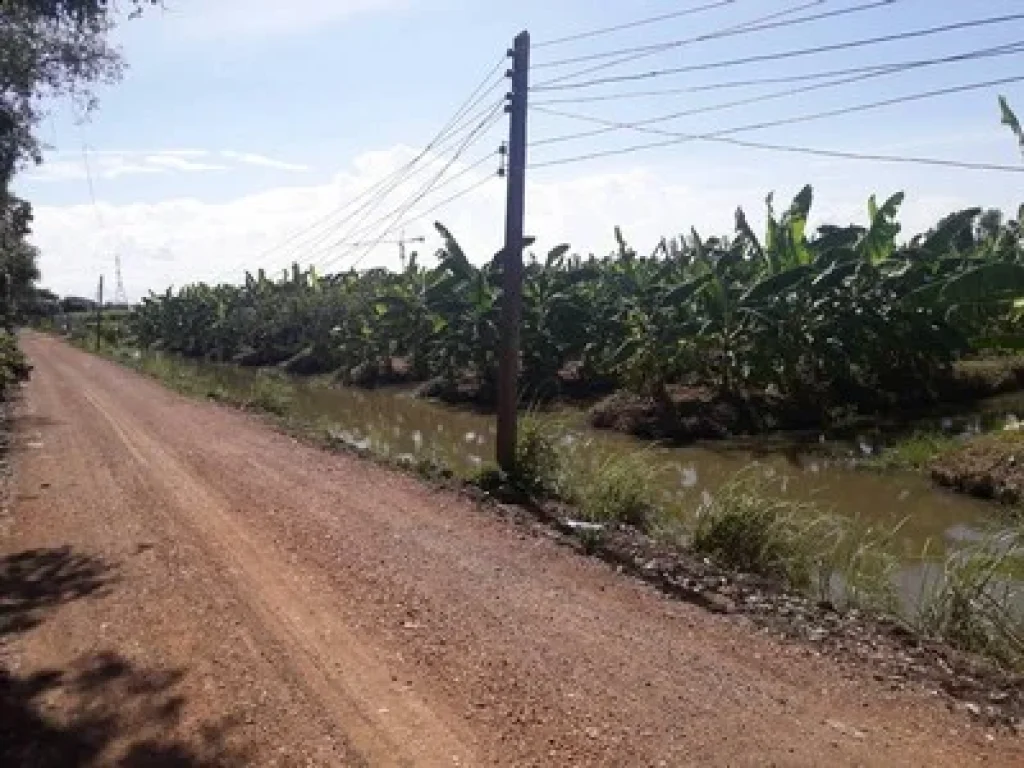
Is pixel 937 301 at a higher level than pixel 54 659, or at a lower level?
higher

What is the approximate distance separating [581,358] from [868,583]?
20507mm

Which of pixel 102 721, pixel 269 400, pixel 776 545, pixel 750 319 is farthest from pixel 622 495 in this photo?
pixel 269 400

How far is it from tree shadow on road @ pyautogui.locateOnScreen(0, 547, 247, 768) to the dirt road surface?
0.01m

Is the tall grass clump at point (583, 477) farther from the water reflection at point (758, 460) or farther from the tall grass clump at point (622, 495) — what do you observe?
the water reflection at point (758, 460)

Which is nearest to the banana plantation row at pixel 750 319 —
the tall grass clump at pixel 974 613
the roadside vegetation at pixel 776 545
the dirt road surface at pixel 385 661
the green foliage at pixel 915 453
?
the green foliage at pixel 915 453

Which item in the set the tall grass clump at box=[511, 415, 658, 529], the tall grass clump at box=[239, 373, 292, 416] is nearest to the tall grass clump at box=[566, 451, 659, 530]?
the tall grass clump at box=[511, 415, 658, 529]

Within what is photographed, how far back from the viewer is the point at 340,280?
154 feet

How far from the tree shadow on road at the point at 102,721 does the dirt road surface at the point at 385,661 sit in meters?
0.01

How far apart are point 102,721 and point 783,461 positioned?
1317 cm

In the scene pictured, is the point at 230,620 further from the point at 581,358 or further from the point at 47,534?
the point at 581,358

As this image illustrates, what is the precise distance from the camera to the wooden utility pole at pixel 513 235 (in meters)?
12.0

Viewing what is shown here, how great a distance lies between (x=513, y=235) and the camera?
12.2 meters

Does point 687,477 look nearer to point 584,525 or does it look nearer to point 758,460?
point 758,460

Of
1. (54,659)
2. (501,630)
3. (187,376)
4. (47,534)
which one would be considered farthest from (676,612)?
(187,376)
